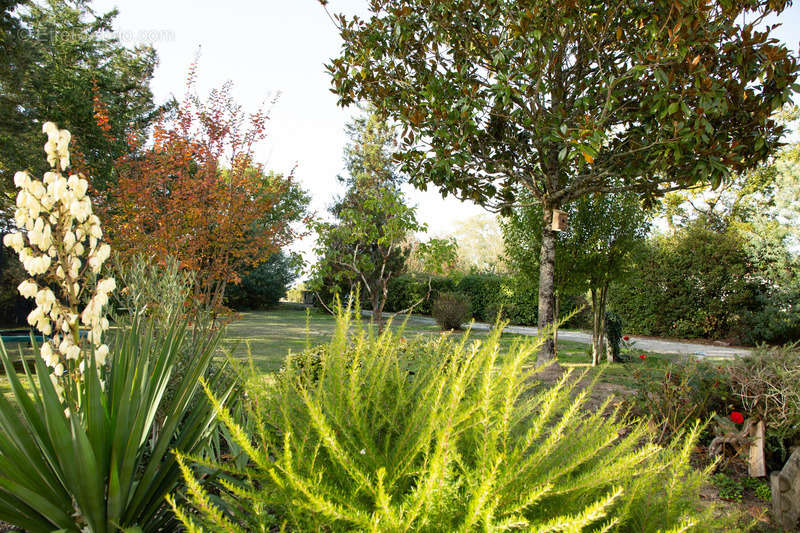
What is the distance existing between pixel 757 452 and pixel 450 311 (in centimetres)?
1301

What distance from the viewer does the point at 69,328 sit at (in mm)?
2053

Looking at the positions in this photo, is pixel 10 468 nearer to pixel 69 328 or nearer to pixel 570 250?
pixel 69 328

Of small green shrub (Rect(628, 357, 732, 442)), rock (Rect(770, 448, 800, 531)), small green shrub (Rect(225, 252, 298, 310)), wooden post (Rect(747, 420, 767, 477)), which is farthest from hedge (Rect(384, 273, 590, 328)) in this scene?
rock (Rect(770, 448, 800, 531))

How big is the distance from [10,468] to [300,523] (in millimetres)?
1020

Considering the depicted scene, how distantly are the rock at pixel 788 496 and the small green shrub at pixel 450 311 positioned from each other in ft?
44.5

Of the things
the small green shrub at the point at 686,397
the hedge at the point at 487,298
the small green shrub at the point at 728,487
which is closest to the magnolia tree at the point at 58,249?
the small green shrub at the point at 728,487

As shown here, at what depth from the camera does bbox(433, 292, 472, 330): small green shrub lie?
55.0 feet

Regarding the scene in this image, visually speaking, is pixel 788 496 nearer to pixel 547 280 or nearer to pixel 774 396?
pixel 774 396

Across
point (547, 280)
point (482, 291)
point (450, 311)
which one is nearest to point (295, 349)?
point (547, 280)

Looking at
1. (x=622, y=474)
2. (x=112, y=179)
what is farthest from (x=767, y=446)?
(x=112, y=179)

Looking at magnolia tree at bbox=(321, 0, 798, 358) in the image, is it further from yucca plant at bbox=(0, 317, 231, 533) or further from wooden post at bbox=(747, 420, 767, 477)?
yucca plant at bbox=(0, 317, 231, 533)

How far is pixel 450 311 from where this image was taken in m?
16.7

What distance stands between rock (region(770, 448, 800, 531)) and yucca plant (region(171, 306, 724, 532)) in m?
2.48

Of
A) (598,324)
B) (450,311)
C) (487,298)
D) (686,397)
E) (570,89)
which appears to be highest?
(570,89)
